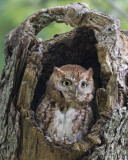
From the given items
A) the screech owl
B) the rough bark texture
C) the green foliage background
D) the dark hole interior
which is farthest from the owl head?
the green foliage background

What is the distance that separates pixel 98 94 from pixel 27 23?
1054 millimetres

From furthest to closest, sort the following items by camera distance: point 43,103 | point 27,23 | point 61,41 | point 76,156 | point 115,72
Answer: point 61,41
point 43,103
point 27,23
point 115,72
point 76,156

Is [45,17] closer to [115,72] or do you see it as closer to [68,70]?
[68,70]

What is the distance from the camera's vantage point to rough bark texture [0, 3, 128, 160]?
2273 millimetres

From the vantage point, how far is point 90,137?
229 centimetres

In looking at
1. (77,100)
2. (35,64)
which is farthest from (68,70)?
(35,64)

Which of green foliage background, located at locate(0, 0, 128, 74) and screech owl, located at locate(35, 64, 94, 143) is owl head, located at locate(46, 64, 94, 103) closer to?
screech owl, located at locate(35, 64, 94, 143)

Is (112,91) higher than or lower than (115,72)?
lower

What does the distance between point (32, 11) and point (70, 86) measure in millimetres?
1157

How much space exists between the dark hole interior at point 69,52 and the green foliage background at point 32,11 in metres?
0.22

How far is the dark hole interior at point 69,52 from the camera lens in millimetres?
3229

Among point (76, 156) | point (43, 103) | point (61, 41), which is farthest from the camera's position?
point (61, 41)

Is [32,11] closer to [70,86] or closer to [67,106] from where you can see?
[70,86]

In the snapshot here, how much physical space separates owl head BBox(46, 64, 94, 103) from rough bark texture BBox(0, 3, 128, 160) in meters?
0.43
